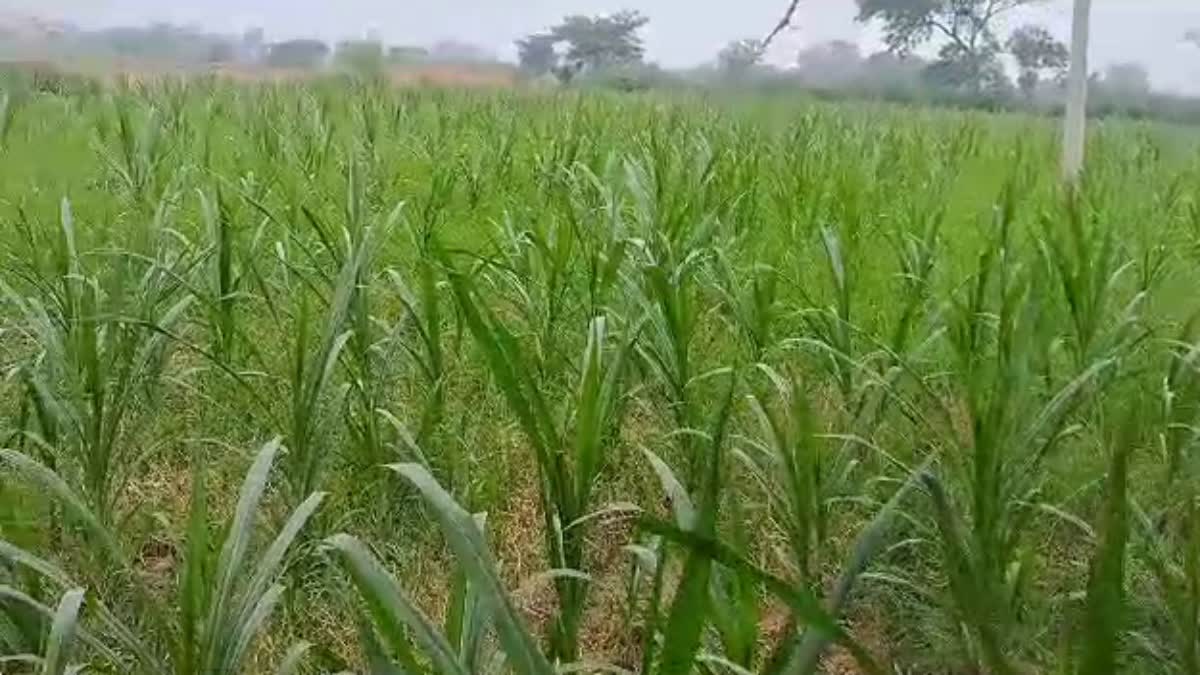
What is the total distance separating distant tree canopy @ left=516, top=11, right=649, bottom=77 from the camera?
1.99m

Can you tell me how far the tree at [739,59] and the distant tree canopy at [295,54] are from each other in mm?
590

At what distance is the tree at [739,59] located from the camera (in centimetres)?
182

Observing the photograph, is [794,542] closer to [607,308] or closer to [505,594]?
[607,308]

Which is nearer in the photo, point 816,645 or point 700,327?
point 816,645

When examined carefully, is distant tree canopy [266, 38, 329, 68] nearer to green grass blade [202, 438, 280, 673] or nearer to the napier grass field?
the napier grass field

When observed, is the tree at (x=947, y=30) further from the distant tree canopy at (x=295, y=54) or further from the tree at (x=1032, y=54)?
the distant tree canopy at (x=295, y=54)

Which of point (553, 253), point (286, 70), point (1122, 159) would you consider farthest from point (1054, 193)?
point (286, 70)

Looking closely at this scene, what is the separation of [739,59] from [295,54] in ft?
2.14

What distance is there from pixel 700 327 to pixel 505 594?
1188 mm

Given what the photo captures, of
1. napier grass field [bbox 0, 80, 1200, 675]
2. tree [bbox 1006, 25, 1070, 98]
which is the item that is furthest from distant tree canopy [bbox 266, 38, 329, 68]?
tree [bbox 1006, 25, 1070, 98]

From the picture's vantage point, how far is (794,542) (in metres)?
1.12

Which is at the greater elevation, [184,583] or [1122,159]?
[1122,159]

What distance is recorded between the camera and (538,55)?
1995 mm

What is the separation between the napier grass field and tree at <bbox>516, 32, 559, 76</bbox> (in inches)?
8.5
